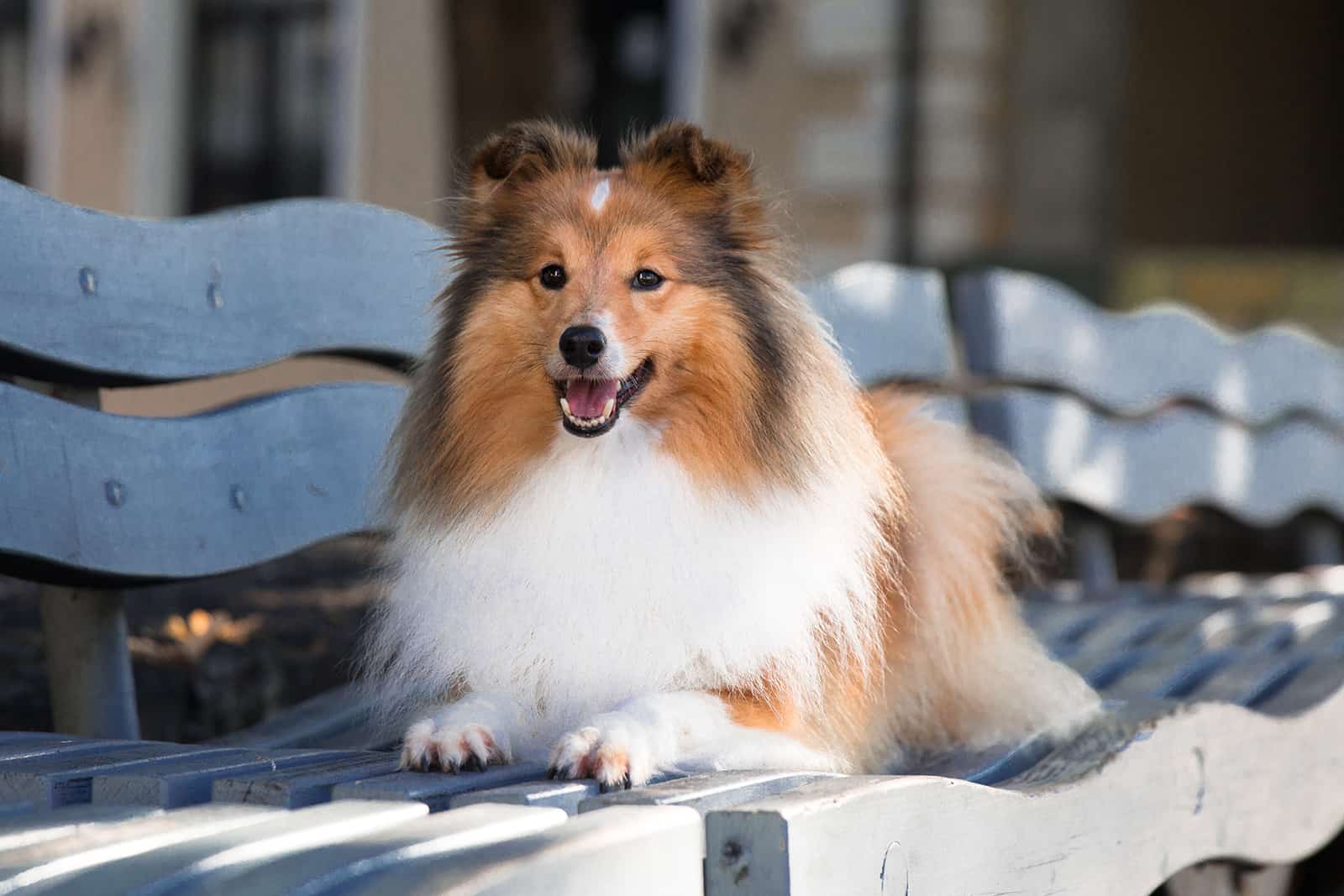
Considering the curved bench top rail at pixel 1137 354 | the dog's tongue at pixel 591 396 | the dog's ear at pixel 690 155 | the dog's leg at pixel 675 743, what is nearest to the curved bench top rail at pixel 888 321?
the curved bench top rail at pixel 1137 354

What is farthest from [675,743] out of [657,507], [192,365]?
[192,365]

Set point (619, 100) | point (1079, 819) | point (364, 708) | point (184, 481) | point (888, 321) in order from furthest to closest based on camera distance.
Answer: point (619, 100) → point (888, 321) → point (364, 708) → point (184, 481) → point (1079, 819)

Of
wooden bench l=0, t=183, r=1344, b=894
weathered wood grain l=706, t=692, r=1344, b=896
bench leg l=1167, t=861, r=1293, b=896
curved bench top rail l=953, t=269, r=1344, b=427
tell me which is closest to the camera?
wooden bench l=0, t=183, r=1344, b=894

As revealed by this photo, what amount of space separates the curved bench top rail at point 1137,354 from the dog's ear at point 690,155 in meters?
1.50

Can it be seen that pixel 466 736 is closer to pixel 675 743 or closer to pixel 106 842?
pixel 675 743

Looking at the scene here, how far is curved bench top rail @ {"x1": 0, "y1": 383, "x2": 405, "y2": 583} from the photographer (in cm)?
229

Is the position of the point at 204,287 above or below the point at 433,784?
above

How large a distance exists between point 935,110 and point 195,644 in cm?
408

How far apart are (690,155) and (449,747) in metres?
0.97

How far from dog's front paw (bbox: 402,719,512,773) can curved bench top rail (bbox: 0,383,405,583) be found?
0.65 m

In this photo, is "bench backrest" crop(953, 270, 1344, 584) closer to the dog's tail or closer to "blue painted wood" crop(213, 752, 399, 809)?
the dog's tail

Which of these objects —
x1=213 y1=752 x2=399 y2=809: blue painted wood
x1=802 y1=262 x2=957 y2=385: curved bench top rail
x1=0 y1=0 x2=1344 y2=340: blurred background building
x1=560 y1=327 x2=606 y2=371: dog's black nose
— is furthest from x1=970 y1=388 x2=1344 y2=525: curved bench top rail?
x1=213 y1=752 x2=399 y2=809: blue painted wood

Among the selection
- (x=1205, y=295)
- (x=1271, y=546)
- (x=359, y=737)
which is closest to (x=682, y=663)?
(x=359, y=737)

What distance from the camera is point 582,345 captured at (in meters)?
2.25
